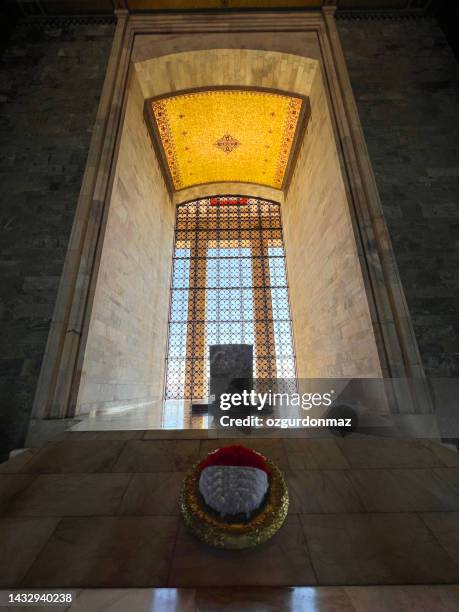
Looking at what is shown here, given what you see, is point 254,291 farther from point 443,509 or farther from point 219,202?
point 443,509

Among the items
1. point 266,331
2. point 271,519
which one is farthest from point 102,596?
point 266,331

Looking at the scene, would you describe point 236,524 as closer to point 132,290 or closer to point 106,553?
point 106,553

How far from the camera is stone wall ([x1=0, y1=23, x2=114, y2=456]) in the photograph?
11.9 ft

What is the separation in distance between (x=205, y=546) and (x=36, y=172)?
5.79m

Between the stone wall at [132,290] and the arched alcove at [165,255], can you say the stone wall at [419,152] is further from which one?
the stone wall at [132,290]

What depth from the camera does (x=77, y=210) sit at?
14.2 feet

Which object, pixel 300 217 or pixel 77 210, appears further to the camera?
pixel 300 217

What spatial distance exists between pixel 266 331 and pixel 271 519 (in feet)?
23.2

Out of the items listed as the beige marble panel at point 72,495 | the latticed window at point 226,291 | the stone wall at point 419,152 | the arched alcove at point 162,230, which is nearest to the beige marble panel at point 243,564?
the beige marble panel at point 72,495

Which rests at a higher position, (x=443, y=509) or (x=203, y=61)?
(x=203, y=61)

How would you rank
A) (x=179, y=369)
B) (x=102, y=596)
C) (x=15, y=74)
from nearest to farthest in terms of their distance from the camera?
1. (x=102, y=596)
2. (x=15, y=74)
3. (x=179, y=369)

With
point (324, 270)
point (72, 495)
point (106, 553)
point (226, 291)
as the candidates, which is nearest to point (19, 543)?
point (72, 495)

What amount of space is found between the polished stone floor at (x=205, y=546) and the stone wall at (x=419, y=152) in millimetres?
1924

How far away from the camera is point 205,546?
165 cm
